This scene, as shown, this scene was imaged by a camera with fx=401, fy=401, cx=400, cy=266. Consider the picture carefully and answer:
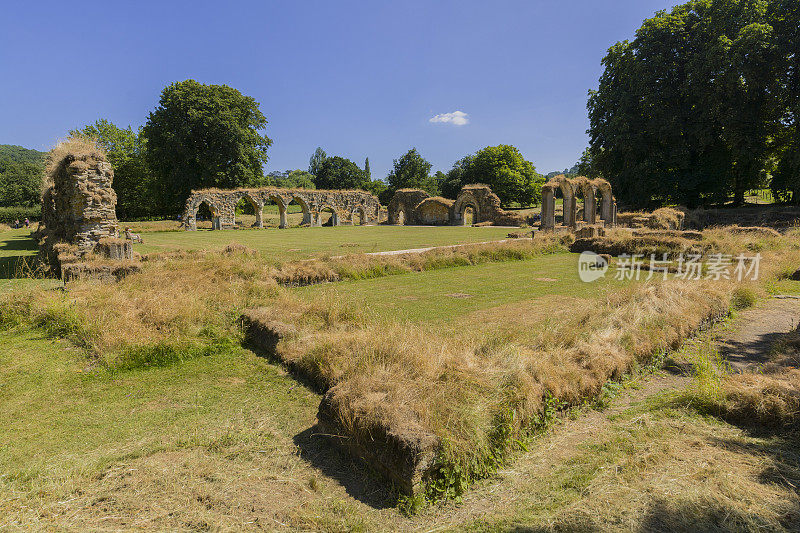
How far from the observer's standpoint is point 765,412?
326cm

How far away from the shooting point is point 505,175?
49.0 metres

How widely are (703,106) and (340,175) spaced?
50.3 m

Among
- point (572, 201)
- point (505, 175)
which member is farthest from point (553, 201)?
point (505, 175)

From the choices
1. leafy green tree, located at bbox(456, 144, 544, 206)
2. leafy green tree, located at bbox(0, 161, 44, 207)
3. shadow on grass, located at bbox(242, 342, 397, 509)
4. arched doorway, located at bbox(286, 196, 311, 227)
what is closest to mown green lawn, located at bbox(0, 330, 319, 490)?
shadow on grass, located at bbox(242, 342, 397, 509)

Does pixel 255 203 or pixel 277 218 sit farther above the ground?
pixel 255 203

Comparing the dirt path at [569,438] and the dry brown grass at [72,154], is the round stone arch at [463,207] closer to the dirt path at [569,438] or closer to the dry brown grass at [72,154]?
the dry brown grass at [72,154]

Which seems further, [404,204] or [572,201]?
[404,204]

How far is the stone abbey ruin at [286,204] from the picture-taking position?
1163 inches

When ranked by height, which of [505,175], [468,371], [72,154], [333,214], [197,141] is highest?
[197,141]

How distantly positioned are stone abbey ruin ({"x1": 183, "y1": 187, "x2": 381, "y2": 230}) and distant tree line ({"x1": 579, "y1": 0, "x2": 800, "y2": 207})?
70.2 ft

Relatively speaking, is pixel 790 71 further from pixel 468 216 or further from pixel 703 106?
pixel 468 216

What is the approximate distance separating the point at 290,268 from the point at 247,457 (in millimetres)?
7194

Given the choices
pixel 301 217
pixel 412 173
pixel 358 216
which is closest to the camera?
pixel 301 217

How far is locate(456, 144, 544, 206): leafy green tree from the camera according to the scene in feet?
162
